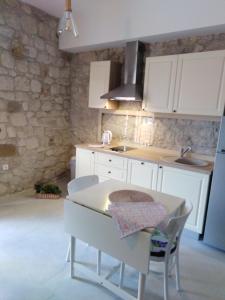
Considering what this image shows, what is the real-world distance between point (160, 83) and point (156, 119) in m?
0.60

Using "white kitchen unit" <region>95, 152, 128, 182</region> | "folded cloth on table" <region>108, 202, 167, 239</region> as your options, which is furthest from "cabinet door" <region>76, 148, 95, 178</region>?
"folded cloth on table" <region>108, 202, 167, 239</region>

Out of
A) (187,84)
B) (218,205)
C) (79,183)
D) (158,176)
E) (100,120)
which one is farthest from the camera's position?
(100,120)

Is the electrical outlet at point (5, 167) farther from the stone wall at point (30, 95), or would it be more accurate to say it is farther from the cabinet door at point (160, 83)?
the cabinet door at point (160, 83)

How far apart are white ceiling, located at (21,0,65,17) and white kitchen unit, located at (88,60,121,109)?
950mm

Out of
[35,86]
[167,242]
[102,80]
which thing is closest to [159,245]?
[167,242]

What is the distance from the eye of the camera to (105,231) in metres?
1.74

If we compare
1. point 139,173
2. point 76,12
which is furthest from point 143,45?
point 139,173

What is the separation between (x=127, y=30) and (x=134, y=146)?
1.76 metres

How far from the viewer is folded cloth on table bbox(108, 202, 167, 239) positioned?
1571mm

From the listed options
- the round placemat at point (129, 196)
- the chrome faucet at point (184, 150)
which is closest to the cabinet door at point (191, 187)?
the chrome faucet at point (184, 150)

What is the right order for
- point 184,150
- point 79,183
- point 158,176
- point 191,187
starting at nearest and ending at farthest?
point 79,183 → point 191,187 → point 158,176 → point 184,150

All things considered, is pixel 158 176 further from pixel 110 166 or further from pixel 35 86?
pixel 35 86

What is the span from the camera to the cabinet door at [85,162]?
3606 mm

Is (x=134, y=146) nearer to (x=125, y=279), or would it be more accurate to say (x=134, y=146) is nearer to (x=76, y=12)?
(x=125, y=279)
